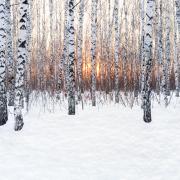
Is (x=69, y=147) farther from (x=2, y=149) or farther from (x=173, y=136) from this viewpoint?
(x=173, y=136)

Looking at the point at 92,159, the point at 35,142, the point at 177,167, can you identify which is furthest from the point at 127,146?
the point at 35,142

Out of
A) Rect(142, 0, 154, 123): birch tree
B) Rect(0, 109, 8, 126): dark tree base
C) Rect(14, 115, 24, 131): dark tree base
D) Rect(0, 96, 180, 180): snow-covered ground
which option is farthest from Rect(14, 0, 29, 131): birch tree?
Rect(142, 0, 154, 123): birch tree

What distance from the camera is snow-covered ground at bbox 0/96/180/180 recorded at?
613 cm

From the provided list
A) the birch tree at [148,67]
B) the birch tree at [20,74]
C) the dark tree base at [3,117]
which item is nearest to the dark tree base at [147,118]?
the birch tree at [148,67]

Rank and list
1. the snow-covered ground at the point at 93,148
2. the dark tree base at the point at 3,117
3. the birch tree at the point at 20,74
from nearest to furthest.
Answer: the snow-covered ground at the point at 93,148 < the birch tree at the point at 20,74 < the dark tree base at the point at 3,117

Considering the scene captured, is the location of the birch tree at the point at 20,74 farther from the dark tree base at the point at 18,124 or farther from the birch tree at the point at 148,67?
the birch tree at the point at 148,67

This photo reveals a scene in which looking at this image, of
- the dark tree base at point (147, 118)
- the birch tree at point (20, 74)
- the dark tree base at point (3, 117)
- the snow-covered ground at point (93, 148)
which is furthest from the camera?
the dark tree base at point (3, 117)

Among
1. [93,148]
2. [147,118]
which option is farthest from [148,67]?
[93,148]

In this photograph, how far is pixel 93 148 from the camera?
7.57 metres

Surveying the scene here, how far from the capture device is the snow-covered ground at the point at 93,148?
20.1 feet

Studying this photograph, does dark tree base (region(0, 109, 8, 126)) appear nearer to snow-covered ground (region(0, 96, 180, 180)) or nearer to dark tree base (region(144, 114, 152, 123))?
snow-covered ground (region(0, 96, 180, 180))

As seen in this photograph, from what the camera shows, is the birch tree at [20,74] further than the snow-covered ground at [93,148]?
Yes

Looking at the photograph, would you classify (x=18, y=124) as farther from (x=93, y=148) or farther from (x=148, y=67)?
(x=148, y=67)

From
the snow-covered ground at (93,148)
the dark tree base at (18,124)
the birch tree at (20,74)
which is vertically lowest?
the snow-covered ground at (93,148)
